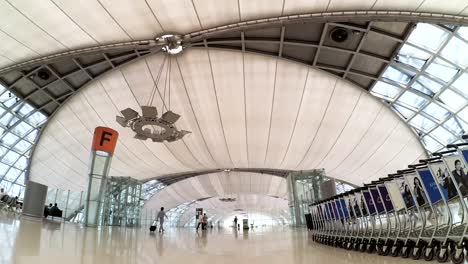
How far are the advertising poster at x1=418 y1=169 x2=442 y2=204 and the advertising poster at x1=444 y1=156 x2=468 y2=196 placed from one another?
21.4 inches

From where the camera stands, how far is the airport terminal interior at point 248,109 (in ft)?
24.8

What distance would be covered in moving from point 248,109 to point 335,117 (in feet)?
24.6

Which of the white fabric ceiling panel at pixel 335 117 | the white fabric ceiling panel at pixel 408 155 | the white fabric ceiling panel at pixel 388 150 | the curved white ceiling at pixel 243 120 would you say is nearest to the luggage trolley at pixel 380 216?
the curved white ceiling at pixel 243 120

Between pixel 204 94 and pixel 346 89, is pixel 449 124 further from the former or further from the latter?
pixel 204 94

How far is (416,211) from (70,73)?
26935 millimetres

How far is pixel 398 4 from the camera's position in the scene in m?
15.0

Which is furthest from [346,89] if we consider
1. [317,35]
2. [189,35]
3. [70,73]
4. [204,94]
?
[70,73]

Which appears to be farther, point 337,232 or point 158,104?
point 158,104

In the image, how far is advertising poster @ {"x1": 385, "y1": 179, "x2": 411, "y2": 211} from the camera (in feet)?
20.3

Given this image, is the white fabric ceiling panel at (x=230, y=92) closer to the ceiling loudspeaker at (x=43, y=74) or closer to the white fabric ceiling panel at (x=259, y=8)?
the white fabric ceiling panel at (x=259, y=8)

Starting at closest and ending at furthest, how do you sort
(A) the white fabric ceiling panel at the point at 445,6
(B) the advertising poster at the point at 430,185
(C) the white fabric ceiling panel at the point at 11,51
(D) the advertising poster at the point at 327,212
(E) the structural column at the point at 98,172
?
1. (B) the advertising poster at the point at 430,185
2. (D) the advertising poster at the point at 327,212
3. (A) the white fabric ceiling panel at the point at 445,6
4. (C) the white fabric ceiling panel at the point at 11,51
5. (E) the structural column at the point at 98,172

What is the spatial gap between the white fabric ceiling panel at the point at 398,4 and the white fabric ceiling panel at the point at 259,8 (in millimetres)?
4642

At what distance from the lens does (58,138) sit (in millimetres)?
34250

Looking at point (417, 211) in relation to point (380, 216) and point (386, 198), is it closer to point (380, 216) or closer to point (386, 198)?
point (386, 198)
